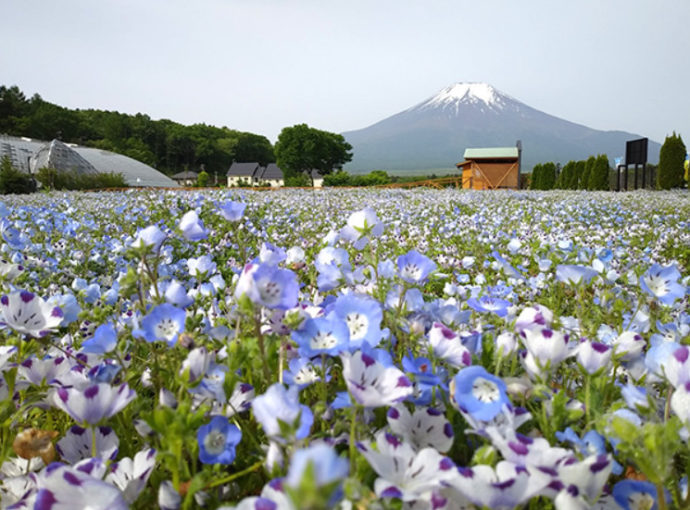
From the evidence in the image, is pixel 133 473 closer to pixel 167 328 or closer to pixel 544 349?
pixel 167 328

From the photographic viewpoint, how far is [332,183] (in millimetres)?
48312

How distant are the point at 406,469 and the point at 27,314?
36.9 inches

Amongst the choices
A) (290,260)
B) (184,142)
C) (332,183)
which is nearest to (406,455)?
(290,260)

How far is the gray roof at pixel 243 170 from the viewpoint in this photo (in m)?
102

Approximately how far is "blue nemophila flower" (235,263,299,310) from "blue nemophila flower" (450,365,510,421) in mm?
326

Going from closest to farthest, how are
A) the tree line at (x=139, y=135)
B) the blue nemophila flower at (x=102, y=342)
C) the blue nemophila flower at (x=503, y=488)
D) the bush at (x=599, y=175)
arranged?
the blue nemophila flower at (x=503, y=488)
the blue nemophila flower at (x=102, y=342)
the bush at (x=599, y=175)
the tree line at (x=139, y=135)

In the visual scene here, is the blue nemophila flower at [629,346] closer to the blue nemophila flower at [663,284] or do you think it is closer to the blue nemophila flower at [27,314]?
the blue nemophila flower at [663,284]

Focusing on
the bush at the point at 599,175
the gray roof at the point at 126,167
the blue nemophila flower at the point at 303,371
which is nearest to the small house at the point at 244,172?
the gray roof at the point at 126,167

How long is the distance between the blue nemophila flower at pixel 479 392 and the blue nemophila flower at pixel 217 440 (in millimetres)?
383

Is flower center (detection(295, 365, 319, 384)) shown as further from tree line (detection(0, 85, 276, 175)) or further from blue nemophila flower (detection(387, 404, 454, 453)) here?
tree line (detection(0, 85, 276, 175))

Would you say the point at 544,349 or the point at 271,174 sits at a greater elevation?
the point at 271,174

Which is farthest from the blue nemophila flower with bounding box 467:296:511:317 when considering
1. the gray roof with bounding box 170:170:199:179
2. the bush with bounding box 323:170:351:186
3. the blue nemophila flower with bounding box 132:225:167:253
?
the gray roof with bounding box 170:170:199:179

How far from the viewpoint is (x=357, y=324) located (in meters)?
0.95

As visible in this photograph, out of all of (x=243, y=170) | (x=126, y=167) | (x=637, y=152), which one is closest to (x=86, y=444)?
(x=637, y=152)
